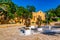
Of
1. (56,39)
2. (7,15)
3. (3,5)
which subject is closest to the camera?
(56,39)

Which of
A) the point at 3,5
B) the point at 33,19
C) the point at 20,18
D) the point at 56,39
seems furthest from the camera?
the point at 33,19

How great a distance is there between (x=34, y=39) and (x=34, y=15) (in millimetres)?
44124

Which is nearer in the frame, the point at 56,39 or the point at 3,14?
the point at 56,39

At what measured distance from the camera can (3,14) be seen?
3506cm

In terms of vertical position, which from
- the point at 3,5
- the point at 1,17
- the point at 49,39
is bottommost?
the point at 49,39

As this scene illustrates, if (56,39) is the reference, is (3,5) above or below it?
above

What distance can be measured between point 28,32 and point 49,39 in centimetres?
463

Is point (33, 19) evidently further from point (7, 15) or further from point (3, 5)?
point (3, 5)

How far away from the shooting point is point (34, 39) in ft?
36.7

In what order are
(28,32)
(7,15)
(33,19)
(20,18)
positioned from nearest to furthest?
(28,32)
(7,15)
(20,18)
(33,19)

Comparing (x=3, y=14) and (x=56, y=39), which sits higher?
(x=3, y=14)

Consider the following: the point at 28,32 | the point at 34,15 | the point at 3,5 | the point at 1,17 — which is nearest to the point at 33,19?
the point at 34,15

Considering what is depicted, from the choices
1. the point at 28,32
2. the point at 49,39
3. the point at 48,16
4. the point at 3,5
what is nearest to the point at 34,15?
the point at 48,16

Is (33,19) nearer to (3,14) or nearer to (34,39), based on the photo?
(3,14)
